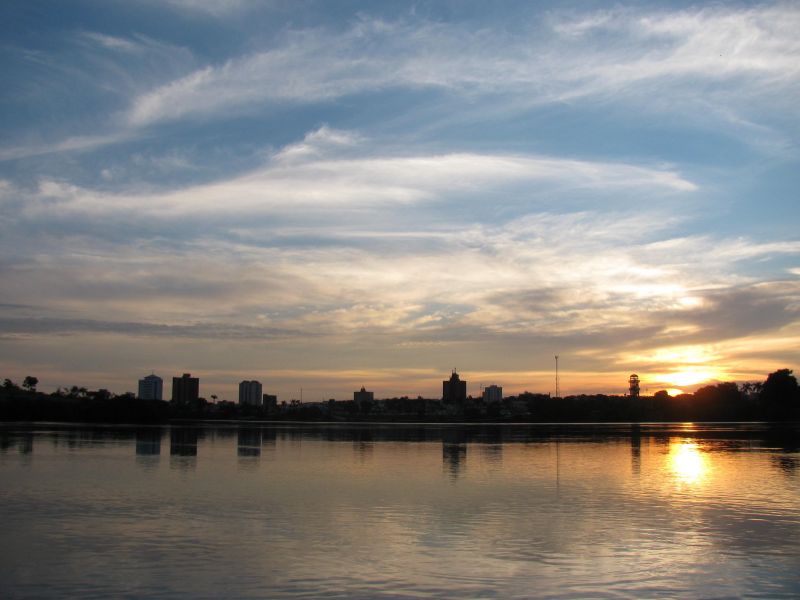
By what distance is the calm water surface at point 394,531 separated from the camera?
16.3 m

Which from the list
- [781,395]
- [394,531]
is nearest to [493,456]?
[394,531]

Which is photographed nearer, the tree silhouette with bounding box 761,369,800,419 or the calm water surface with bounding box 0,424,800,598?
the calm water surface with bounding box 0,424,800,598

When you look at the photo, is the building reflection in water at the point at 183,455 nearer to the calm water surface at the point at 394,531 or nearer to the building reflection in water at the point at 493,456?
the calm water surface at the point at 394,531

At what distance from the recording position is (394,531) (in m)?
22.1

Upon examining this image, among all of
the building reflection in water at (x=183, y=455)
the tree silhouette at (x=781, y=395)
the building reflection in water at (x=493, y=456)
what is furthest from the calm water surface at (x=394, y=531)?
the tree silhouette at (x=781, y=395)

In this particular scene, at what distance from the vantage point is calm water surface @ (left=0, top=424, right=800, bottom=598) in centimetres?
1628

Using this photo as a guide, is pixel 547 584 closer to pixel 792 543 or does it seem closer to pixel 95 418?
pixel 792 543

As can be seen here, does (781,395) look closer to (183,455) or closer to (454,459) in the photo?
(454,459)

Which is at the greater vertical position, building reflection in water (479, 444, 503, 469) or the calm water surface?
the calm water surface

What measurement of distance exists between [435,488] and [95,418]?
138886 mm

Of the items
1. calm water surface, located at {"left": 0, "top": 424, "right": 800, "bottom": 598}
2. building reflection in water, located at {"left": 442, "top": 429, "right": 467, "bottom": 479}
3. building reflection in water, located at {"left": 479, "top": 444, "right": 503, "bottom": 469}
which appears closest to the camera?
calm water surface, located at {"left": 0, "top": 424, "right": 800, "bottom": 598}

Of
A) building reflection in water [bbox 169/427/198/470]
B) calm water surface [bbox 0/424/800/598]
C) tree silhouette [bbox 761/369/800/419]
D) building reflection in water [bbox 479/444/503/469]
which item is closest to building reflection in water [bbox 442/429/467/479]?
calm water surface [bbox 0/424/800/598]

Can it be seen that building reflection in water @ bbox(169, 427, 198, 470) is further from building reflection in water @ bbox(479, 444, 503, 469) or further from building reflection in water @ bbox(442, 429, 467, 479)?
building reflection in water @ bbox(479, 444, 503, 469)

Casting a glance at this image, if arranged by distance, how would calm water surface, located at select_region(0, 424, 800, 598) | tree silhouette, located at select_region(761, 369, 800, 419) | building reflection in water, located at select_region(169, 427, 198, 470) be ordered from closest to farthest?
calm water surface, located at select_region(0, 424, 800, 598) < building reflection in water, located at select_region(169, 427, 198, 470) < tree silhouette, located at select_region(761, 369, 800, 419)
